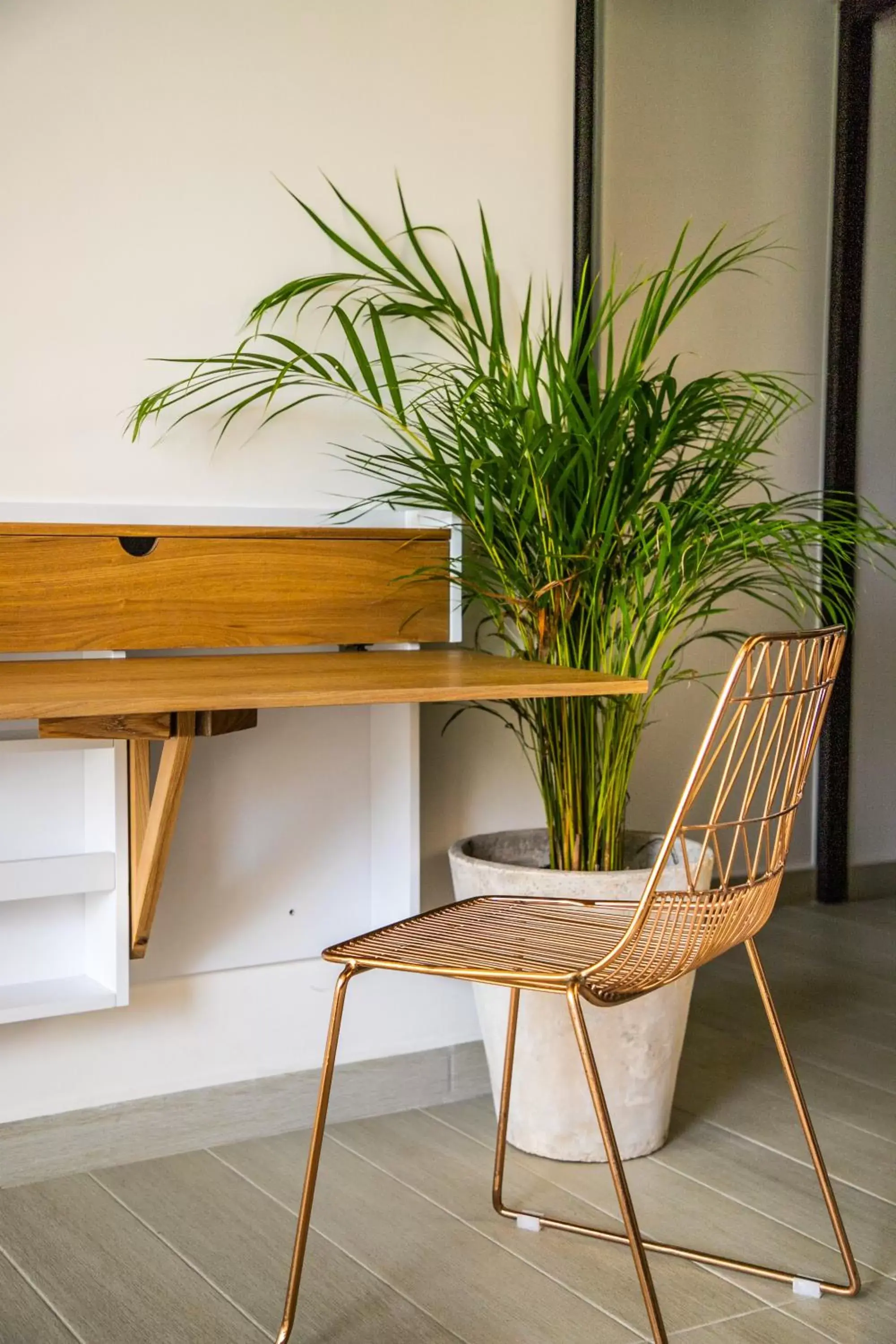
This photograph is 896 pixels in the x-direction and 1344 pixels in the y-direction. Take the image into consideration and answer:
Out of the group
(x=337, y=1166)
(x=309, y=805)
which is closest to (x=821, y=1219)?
(x=337, y=1166)

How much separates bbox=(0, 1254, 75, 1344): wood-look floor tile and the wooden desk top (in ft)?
2.55

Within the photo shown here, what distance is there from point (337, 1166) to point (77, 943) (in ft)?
1.81

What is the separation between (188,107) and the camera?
2342mm

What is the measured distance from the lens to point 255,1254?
1.99 m

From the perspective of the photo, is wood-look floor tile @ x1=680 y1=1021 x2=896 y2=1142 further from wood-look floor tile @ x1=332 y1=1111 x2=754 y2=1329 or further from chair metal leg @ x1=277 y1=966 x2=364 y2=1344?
chair metal leg @ x1=277 y1=966 x2=364 y2=1344

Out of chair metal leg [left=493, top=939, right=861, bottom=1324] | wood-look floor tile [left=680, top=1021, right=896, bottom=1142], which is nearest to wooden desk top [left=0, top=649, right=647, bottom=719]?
chair metal leg [left=493, top=939, right=861, bottom=1324]

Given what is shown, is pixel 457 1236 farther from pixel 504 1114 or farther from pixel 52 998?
pixel 52 998

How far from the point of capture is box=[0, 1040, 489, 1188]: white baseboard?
88.5 inches

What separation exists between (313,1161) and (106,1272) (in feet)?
1.46

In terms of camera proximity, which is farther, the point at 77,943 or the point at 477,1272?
the point at 77,943

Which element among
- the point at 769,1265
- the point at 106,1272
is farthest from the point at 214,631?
the point at 769,1265

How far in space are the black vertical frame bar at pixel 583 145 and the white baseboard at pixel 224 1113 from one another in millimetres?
1560

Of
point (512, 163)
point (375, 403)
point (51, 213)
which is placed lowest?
→ point (375, 403)

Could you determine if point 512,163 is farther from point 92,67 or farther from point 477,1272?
point 477,1272
